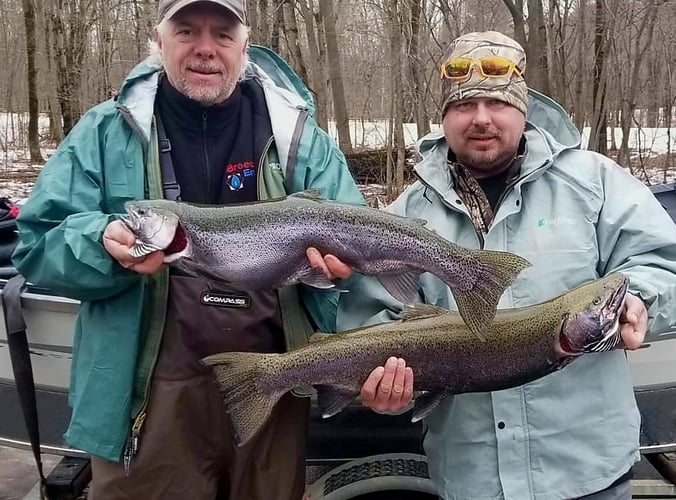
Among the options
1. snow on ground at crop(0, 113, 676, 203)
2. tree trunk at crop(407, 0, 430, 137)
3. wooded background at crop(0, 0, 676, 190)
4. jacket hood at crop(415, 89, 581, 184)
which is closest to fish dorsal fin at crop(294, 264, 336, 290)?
jacket hood at crop(415, 89, 581, 184)

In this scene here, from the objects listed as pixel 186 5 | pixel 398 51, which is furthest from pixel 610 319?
pixel 398 51

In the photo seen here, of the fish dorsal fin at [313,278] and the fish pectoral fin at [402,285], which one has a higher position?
the fish dorsal fin at [313,278]

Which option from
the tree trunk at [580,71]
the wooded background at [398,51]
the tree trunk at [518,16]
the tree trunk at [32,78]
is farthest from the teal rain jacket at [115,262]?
the tree trunk at [32,78]

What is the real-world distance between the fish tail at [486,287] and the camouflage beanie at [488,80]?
687 mm

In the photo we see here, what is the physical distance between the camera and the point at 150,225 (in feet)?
7.29

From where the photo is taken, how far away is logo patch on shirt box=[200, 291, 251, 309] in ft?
8.63

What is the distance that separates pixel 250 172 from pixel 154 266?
0.64 m

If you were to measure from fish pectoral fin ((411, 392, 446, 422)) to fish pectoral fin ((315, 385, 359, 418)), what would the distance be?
235 mm

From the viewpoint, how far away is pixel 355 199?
108 inches

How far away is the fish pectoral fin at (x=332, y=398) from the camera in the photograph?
2.53 meters

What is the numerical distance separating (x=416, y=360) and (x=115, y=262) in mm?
1081

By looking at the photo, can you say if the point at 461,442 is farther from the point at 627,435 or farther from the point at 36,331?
the point at 36,331

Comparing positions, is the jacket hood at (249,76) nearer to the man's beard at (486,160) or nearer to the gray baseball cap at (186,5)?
the gray baseball cap at (186,5)

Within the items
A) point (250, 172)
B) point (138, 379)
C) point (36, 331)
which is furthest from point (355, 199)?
point (36, 331)
